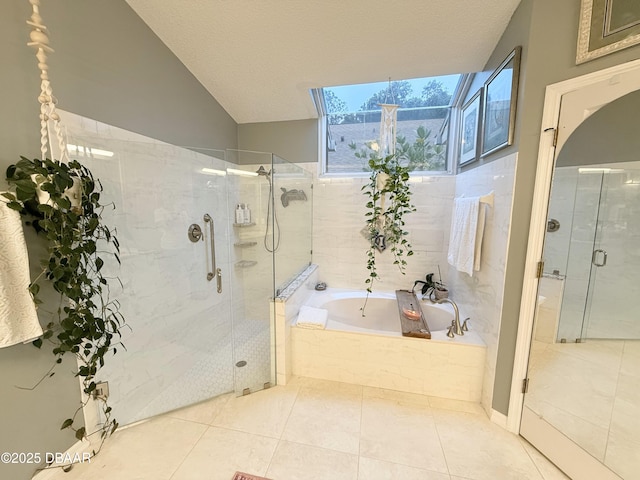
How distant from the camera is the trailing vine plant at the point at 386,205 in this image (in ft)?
7.66

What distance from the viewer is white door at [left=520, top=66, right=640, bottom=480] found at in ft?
4.09

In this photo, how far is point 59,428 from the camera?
53.9 inches

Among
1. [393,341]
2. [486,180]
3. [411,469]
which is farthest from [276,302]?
[486,180]

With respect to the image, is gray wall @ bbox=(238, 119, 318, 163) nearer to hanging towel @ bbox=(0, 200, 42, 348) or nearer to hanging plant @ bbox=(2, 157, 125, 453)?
hanging plant @ bbox=(2, 157, 125, 453)

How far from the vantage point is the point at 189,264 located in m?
2.29

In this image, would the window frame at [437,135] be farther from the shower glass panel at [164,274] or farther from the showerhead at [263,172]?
the shower glass panel at [164,274]

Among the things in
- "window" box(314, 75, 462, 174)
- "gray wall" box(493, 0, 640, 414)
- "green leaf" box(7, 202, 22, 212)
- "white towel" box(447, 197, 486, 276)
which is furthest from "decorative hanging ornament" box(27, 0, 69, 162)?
"white towel" box(447, 197, 486, 276)

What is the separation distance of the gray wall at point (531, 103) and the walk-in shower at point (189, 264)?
1.68 metres

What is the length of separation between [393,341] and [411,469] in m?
0.77

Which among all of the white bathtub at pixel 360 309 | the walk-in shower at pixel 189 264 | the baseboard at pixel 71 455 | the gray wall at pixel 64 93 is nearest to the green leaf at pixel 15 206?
the gray wall at pixel 64 93

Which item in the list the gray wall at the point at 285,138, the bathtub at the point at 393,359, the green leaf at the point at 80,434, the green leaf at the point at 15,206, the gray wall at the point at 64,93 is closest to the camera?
the green leaf at the point at 15,206

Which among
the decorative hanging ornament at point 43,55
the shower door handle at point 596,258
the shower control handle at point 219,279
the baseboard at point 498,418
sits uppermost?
the decorative hanging ornament at point 43,55

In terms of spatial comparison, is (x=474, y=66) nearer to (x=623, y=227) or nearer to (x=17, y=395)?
(x=623, y=227)

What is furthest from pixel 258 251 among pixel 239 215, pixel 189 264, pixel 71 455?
pixel 71 455
